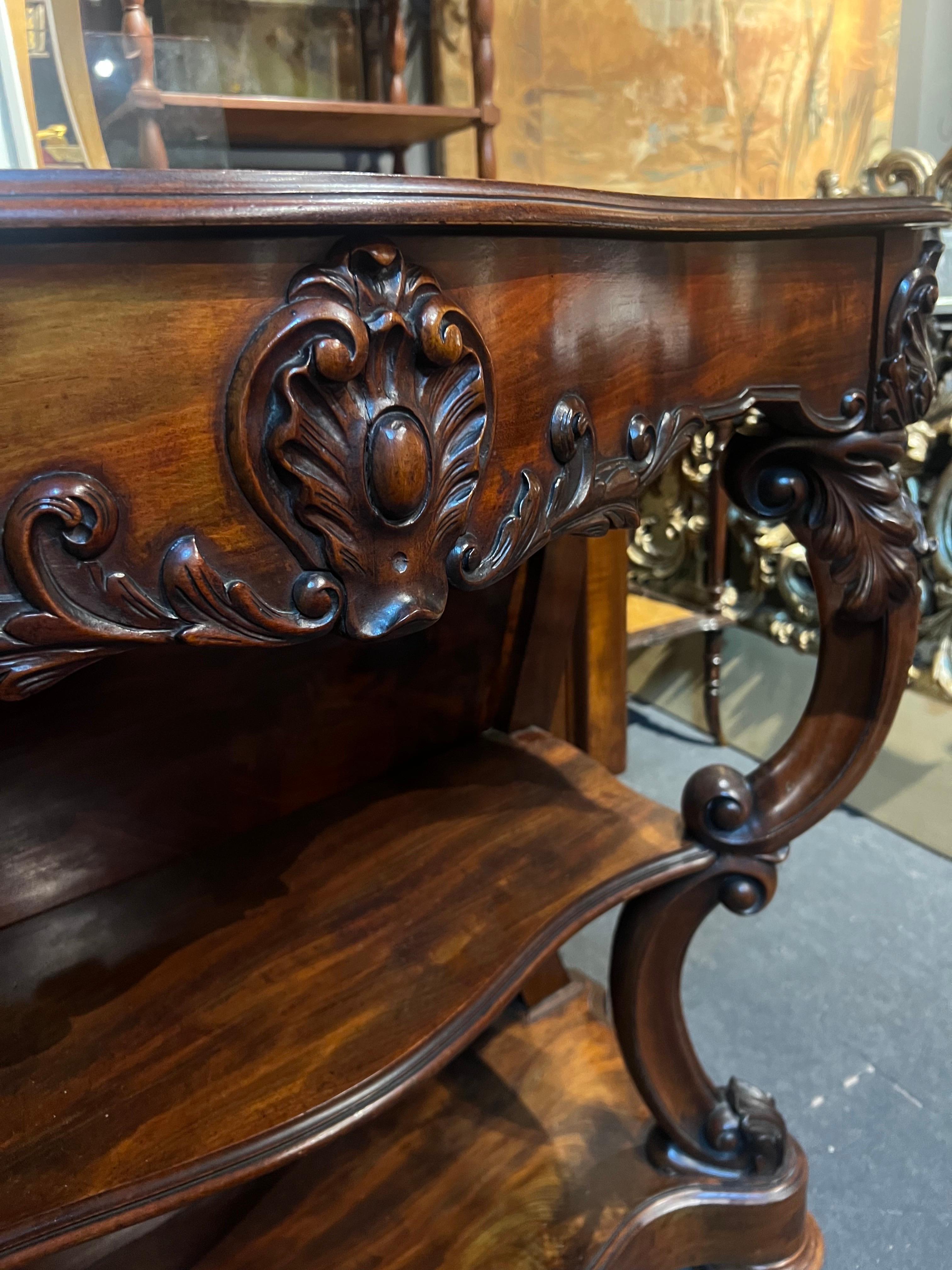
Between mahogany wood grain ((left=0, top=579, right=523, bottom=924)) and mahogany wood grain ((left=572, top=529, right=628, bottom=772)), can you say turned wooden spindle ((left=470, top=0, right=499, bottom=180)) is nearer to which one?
mahogany wood grain ((left=572, top=529, right=628, bottom=772))

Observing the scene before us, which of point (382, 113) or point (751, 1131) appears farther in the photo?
point (382, 113)

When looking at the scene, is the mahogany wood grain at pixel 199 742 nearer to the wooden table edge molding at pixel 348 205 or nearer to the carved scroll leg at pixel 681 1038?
the carved scroll leg at pixel 681 1038

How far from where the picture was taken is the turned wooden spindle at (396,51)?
1.54 meters

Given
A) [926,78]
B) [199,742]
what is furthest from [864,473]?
[926,78]

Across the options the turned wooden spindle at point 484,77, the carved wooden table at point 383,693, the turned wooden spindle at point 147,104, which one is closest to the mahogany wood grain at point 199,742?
the carved wooden table at point 383,693

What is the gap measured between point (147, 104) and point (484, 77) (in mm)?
1111

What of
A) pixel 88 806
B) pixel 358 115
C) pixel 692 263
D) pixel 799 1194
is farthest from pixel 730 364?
pixel 358 115

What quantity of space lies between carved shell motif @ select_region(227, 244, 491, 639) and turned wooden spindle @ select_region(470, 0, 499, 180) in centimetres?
137

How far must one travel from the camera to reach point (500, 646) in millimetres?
881

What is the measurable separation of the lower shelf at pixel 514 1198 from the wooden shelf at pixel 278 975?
30cm

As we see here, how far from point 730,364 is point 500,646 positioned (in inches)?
15.8

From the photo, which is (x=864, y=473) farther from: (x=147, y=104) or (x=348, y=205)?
(x=147, y=104)

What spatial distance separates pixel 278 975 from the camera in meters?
0.56

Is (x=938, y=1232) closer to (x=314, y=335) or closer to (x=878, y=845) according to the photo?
(x=878, y=845)
